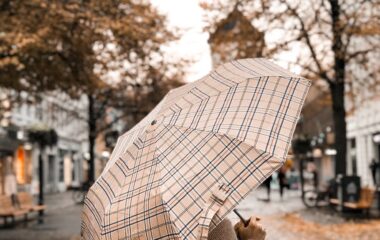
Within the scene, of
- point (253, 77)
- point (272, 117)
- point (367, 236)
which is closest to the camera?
point (272, 117)

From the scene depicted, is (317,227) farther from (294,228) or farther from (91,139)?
(91,139)

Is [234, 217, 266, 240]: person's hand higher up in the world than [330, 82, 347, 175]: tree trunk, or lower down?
lower down

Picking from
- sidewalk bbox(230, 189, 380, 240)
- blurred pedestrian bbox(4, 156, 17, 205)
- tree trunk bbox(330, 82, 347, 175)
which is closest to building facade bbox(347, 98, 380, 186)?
tree trunk bbox(330, 82, 347, 175)

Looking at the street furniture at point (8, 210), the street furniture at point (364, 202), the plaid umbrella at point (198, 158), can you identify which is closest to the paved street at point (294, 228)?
the street furniture at point (8, 210)

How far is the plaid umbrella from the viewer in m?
4.05

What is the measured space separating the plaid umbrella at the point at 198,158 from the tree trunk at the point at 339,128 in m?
→ 17.4

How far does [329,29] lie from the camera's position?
22031 millimetres

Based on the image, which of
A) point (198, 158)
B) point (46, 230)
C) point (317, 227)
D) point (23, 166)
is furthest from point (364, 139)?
point (198, 158)

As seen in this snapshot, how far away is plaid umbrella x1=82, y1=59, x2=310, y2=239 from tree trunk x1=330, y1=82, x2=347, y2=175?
1742cm

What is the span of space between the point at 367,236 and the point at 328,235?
2.77 ft

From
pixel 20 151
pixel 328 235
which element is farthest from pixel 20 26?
pixel 20 151

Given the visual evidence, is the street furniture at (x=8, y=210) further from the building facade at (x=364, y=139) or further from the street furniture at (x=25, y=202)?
the building facade at (x=364, y=139)

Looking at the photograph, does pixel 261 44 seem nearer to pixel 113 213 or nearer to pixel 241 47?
pixel 241 47

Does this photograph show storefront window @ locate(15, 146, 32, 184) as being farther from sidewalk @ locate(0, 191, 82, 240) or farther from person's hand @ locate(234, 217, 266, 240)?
person's hand @ locate(234, 217, 266, 240)
